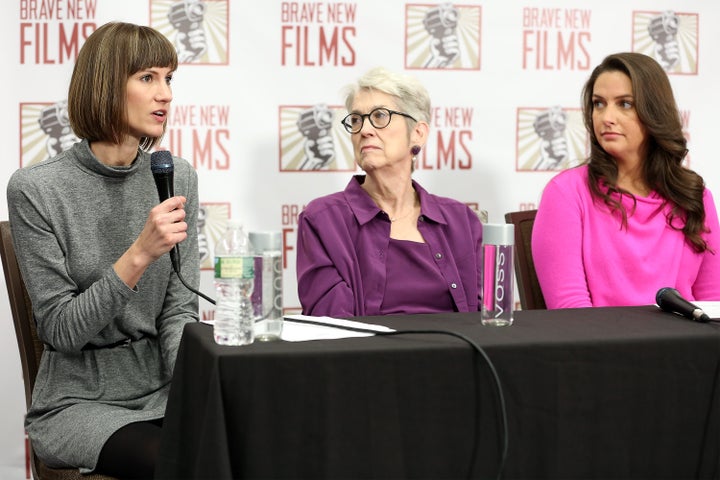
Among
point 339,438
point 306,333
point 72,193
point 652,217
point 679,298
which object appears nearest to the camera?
point 339,438

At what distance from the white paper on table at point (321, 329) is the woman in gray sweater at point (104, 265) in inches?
15.7

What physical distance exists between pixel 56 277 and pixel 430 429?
3.34 ft

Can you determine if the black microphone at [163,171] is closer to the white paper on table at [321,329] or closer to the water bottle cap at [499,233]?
the white paper on table at [321,329]

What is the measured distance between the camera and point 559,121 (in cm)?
325

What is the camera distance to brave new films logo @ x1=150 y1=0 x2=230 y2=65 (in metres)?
2.92

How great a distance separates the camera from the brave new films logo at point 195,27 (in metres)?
2.92

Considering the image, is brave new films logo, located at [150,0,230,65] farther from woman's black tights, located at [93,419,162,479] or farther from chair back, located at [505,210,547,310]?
woman's black tights, located at [93,419,162,479]

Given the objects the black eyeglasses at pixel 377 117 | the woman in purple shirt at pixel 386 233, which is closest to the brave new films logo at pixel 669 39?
the woman in purple shirt at pixel 386 233

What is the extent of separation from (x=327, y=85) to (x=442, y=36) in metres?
0.45

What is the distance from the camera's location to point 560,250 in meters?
2.55

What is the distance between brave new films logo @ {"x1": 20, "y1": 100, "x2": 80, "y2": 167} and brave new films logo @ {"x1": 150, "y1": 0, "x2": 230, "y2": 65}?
413 millimetres

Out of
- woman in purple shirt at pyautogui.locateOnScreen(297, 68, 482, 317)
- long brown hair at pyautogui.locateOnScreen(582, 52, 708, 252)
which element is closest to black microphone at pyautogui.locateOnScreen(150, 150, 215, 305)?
woman in purple shirt at pyautogui.locateOnScreen(297, 68, 482, 317)

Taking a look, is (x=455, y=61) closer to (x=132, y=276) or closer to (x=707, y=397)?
(x=132, y=276)

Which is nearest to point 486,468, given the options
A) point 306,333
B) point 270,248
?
point 306,333
